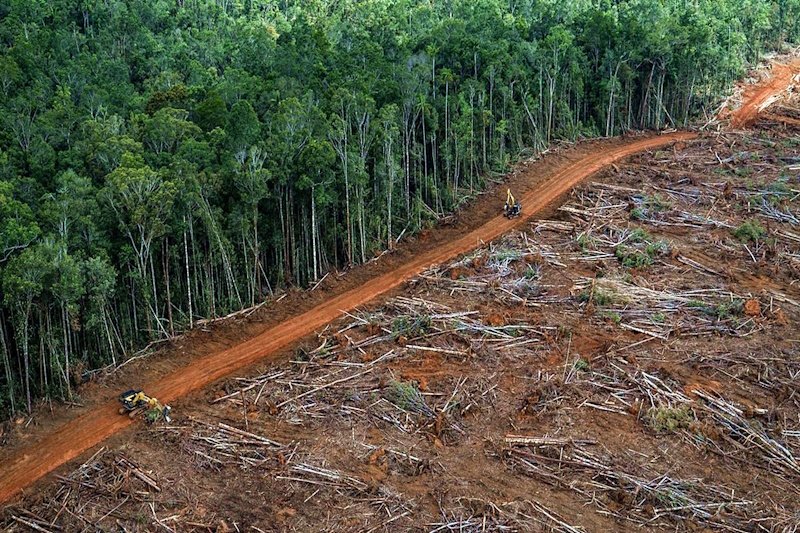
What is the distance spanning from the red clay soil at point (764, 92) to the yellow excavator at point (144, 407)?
131 ft

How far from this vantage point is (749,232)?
33031mm

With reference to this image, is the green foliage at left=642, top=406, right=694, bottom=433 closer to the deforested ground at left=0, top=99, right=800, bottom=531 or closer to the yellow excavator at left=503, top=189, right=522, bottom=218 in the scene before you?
the deforested ground at left=0, top=99, right=800, bottom=531

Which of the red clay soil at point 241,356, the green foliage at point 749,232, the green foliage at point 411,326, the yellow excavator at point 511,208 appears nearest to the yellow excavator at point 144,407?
the red clay soil at point 241,356

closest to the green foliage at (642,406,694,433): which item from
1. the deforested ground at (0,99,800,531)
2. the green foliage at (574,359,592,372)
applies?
→ the deforested ground at (0,99,800,531)

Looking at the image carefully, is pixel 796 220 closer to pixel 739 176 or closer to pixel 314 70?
pixel 739 176

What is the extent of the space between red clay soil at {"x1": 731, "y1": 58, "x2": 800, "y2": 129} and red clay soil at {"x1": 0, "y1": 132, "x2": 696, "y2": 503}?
14.7 m

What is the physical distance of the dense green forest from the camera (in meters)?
24.8

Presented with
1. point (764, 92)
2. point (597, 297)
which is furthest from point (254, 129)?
point (764, 92)

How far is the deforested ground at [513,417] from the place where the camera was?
63.3ft

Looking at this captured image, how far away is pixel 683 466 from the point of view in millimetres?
20594

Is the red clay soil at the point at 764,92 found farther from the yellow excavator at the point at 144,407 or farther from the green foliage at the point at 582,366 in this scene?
the yellow excavator at the point at 144,407

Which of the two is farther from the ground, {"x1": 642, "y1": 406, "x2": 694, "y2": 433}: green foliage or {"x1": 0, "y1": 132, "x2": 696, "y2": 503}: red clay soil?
{"x1": 0, "y1": 132, "x2": 696, "y2": 503}: red clay soil

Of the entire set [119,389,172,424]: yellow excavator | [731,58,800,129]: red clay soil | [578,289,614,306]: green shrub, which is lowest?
[119,389,172,424]: yellow excavator

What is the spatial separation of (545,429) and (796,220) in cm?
1960
